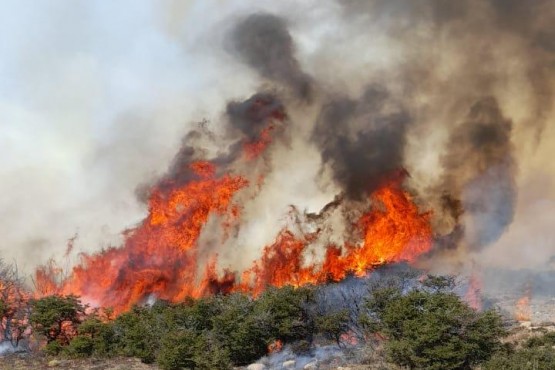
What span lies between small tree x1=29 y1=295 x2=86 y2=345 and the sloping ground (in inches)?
116

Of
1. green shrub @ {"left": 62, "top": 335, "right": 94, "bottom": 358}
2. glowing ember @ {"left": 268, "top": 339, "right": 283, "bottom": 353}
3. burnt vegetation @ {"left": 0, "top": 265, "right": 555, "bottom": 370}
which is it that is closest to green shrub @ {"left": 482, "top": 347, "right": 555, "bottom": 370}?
burnt vegetation @ {"left": 0, "top": 265, "right": 555, "bottom": 370}

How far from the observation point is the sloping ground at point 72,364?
35.0 metres

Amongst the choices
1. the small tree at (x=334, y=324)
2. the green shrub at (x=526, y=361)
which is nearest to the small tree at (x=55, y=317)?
the small tree at (x=334, y=324)

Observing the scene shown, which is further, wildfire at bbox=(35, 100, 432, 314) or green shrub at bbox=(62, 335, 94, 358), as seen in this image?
wildfire at bbox=(35, 100, 432, 314)

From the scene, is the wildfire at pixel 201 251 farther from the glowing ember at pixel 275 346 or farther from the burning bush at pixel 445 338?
the burning bush at pixel 445 338

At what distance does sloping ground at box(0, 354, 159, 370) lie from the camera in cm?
3500

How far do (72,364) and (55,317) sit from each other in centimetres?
697

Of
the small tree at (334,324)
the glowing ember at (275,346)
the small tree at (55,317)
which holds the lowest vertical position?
the glowing ember at (275,346)

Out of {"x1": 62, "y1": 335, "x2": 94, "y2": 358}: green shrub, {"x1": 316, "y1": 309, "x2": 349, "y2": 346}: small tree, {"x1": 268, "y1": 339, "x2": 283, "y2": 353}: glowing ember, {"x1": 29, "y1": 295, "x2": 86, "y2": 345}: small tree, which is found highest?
{"x1": 29, "y1": 295, "x2": 86, "y2": 345}: small tree

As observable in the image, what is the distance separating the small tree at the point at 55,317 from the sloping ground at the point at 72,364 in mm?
2935

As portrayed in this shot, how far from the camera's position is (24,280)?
6500 centimetres

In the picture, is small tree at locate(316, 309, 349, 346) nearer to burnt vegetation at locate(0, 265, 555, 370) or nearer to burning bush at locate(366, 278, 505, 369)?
burnt vegetation at locate(0, 265, 555, 370)

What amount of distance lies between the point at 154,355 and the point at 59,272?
3765 cm

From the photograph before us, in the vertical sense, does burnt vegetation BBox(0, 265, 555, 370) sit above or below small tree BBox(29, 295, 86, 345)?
below
